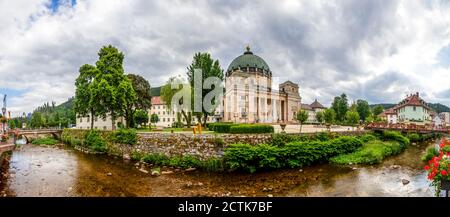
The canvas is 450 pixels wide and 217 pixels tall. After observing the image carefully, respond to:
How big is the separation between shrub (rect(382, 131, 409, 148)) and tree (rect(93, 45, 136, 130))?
25771 mm

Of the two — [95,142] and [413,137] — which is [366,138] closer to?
[413,137]

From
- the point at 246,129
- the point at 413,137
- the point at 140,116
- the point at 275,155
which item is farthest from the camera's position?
the point at 140,116

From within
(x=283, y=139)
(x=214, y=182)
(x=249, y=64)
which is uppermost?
(x=249, y=64)

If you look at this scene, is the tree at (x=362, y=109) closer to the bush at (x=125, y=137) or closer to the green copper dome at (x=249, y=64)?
the green copper dome at (x=249, y=64)

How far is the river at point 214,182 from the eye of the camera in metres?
9.73

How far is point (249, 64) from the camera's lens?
49.1 meters

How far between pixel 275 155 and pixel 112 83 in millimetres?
17231

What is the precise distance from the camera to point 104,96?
72.5ft

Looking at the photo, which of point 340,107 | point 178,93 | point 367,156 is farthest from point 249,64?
point 367,156

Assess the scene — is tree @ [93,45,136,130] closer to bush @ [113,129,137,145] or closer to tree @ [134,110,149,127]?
bush @ [113,129,137,145]

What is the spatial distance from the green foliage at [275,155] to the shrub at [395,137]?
36.0 feet
